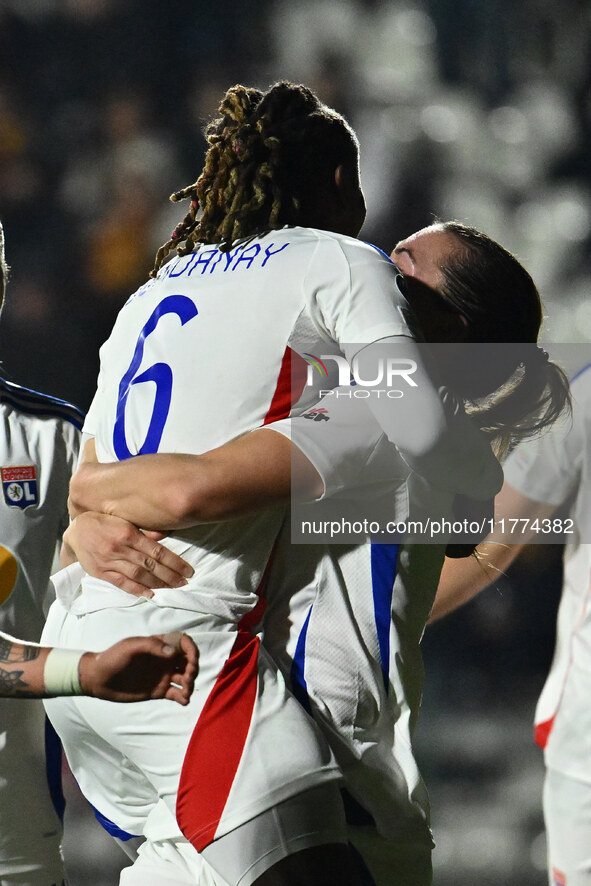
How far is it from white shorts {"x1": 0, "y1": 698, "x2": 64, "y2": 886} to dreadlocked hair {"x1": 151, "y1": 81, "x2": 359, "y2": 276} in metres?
0.94

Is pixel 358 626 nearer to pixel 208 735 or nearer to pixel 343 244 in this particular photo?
pixel 208 735

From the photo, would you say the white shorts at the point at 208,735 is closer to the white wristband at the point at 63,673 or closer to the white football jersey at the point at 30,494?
the white wristband at the point at 63,673

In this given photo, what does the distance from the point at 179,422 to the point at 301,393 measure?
0.50 ft

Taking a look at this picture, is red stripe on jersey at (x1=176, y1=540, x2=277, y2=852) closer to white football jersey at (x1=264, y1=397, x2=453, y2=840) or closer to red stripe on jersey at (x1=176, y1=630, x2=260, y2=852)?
red stripe on jersey at (x1=176, y1=630, x2=260, y2=852)

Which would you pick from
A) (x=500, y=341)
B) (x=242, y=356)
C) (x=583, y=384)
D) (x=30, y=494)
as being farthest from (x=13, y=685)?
(x=583, y=384)

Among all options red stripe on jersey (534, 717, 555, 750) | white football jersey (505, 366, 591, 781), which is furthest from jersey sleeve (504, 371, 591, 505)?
red stripe on jersey (534, 717, 555, 750)

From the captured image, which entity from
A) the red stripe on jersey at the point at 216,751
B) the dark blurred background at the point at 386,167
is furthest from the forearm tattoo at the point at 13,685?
the dark blurred background at the point at 386,167

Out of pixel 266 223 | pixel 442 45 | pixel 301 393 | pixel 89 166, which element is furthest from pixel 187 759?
pixel 442 45

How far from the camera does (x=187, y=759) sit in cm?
108

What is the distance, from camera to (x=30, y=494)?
1796mm

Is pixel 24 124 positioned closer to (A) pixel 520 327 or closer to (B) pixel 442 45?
(B) pixel 442 45

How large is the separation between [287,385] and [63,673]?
1.40 ft

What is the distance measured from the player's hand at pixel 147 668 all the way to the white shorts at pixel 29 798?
74 cm

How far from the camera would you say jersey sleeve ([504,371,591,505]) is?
181 centimetres
